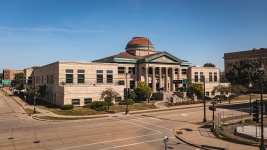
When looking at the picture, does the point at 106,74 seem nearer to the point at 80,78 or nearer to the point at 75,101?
the point at 80,78

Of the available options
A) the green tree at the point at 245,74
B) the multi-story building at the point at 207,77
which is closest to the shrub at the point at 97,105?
the multi-story building at the point at 207,77

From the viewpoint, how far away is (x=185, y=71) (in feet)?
230

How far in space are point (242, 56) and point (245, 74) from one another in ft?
110

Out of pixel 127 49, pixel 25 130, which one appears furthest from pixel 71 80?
pixel 127 49

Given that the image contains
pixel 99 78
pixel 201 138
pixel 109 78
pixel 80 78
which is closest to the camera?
pixel 201 138

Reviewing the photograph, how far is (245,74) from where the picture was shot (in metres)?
70.9

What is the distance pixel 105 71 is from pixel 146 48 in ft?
75.1

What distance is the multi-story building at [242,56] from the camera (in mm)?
91125

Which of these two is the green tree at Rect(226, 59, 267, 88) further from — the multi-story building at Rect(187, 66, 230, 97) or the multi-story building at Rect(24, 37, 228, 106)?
the multi-story building at Rect(24, 37, 228, 106)

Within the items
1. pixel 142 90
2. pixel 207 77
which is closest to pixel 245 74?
pixel 207 77

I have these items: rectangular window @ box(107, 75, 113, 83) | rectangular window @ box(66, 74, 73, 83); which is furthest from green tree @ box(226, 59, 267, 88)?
rectangular window @ box(66, 74, 73, 83)

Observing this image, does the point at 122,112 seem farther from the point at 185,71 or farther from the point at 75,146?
the point at 185,71

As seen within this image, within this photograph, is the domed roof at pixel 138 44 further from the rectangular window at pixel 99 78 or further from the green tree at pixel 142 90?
the rectangular window at pixel 99 78

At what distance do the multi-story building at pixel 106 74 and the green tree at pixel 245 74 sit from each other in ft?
60.0
